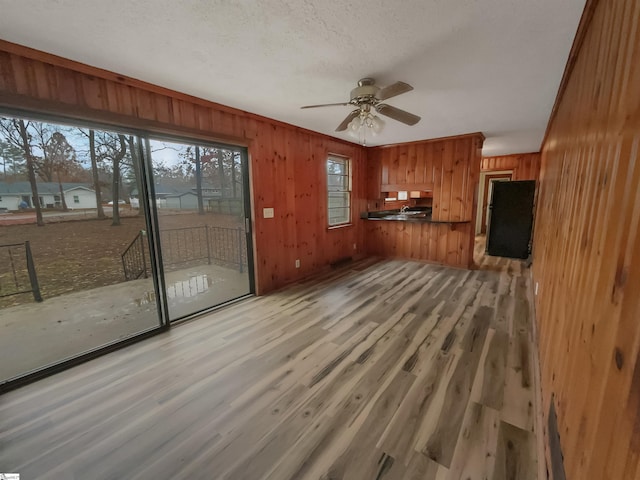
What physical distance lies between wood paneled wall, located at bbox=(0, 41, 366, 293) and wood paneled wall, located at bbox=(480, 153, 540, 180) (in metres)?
3.94

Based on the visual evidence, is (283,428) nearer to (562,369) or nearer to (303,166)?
(562,369)

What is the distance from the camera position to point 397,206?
22.6 feet

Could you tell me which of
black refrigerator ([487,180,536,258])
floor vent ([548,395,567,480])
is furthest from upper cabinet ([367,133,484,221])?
floor vent ([548,395,567,480])

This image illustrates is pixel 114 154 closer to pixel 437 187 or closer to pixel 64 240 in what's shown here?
pixel 64 240

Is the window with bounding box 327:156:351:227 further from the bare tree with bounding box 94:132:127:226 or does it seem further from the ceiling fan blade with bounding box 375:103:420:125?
the bare tree with bounding box 94:132:127:226

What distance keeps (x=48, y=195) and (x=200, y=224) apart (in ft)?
4.60

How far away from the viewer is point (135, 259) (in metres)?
2.60

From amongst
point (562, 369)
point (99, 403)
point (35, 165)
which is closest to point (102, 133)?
point (35, 165)

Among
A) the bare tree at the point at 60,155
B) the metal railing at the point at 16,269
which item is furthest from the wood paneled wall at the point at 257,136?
the metal railing at the point at 16,269

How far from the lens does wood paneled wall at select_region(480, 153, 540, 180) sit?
6.38m

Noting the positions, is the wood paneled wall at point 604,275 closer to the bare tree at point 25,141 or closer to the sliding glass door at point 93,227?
the sliding glass door at point 93,227

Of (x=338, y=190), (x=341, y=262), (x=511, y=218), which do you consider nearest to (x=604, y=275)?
(x=341, y=262)

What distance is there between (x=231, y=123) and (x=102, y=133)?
1.30 metres

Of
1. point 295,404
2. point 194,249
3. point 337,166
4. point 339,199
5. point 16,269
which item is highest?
point 337,166
